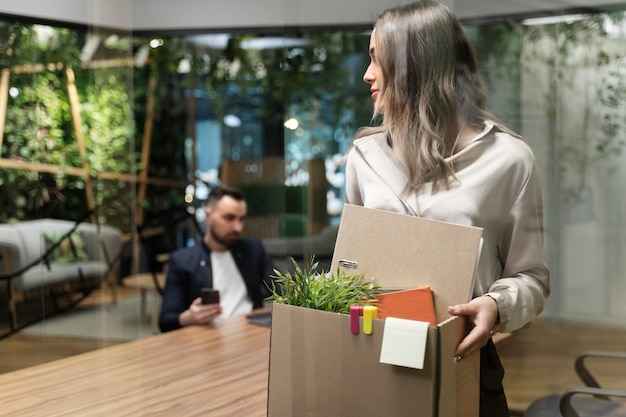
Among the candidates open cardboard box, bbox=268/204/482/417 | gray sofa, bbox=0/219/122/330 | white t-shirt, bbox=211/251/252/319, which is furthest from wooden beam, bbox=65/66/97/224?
open cardboard box, bbox=268/204/482/417

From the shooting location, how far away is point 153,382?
2.12 metres

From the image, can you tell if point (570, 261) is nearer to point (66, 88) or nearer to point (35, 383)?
point (35, 383)

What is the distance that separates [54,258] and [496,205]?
9.55 feet

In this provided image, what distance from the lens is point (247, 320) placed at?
9.64ft

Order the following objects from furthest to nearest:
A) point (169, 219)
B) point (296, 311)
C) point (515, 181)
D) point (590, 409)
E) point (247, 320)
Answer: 1. point (169, 219)
2. point (247, 320)
3. point (590, 409)
4. point (515, 181)
5. point (296, 311)

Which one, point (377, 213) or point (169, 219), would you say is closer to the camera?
point (377, 213)

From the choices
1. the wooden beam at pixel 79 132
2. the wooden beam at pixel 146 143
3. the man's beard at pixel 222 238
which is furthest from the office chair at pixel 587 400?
the wooden beam at pixel 146 143

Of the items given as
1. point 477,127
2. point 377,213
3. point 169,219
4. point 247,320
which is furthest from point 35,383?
point 169,219

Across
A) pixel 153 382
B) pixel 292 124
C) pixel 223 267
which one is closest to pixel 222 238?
pixel 223 267

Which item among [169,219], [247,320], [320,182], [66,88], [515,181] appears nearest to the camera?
[515,181]

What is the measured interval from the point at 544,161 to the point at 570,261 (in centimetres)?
24

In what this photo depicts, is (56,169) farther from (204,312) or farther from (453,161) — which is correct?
(453,161)

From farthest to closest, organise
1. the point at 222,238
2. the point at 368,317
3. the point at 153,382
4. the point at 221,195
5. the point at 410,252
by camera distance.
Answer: the point at 221,195, the point at 222,238, the point at 153,382, the point at 410,252, the point at 368,317

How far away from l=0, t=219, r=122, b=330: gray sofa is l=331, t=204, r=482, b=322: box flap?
7.37 feet
